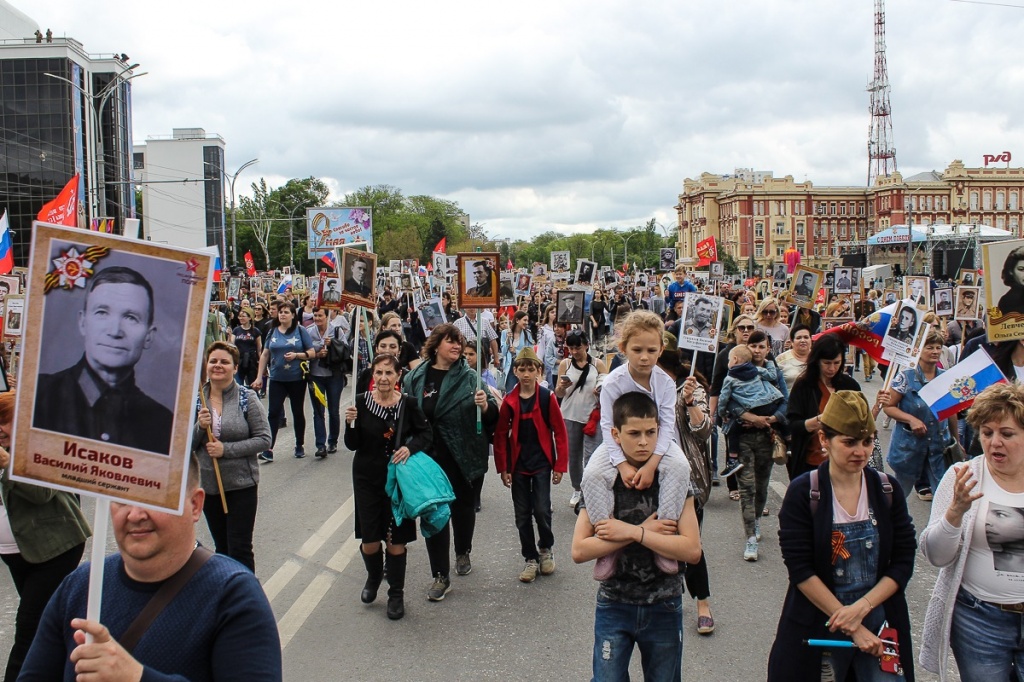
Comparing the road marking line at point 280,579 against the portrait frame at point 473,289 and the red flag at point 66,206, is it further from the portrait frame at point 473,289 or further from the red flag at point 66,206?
the red flag at point 66,206

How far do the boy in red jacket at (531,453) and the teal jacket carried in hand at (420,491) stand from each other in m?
0.85

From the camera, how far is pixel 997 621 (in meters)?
3.71

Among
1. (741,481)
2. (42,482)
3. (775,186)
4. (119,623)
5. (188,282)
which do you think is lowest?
(741,481)

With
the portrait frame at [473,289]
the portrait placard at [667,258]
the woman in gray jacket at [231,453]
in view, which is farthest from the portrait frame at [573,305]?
the portrait placard at [667,258]

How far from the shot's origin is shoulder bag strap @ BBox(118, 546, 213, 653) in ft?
8.25

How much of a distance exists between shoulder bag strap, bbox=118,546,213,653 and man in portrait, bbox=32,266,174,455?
35 centimetres

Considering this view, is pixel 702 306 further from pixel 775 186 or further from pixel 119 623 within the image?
pixel 775 186

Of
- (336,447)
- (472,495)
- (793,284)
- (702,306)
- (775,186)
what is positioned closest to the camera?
(472,495)

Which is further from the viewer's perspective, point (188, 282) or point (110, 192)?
point (110, 192)

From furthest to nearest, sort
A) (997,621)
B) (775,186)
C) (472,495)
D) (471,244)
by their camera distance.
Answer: (775,186) < (471,244) < (472,495) < (997,621)

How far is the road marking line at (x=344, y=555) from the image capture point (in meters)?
7.23

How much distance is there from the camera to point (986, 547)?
375 cm

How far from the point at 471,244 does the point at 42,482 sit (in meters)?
109

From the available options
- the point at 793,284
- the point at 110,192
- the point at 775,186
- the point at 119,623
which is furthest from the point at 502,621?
the point at 775,186
